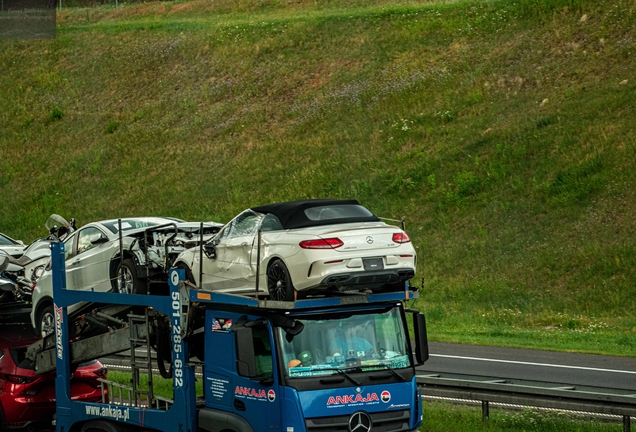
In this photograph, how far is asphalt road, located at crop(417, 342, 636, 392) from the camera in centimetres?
1711

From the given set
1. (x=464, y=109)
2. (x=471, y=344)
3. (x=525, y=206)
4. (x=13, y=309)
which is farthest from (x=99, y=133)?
(x=13, y=309)

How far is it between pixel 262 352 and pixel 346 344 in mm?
917

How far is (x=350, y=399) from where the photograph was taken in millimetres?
9672

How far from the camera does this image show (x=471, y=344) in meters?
22.1

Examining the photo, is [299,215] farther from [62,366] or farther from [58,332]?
[62,366]

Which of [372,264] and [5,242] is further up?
[5,242]

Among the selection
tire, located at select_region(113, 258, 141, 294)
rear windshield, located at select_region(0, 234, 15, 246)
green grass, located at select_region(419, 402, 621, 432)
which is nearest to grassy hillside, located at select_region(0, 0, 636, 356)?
green grass, located at select_region(419, 402, 621, 432)

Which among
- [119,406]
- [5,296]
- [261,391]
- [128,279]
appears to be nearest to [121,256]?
[128,279]

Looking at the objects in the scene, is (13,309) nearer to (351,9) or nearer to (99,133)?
(99,133)

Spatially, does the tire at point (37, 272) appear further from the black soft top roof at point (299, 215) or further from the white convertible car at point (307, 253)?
the black soft top roof at point (299, 215)

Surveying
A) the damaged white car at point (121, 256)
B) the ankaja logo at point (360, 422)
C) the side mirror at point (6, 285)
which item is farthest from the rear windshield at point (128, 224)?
the ankaja logo at point (360, 422)

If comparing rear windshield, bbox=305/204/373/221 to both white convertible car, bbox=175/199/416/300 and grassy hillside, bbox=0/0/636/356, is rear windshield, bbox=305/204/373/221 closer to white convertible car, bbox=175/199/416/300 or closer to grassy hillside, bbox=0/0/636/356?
white convertible car, bbox=175/199/416/300

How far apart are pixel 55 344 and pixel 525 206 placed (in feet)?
70.1

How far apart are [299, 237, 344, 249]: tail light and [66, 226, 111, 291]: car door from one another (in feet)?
14.2
